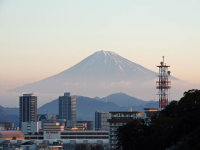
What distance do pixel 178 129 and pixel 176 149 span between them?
89.6ft

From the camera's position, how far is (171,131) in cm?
8981

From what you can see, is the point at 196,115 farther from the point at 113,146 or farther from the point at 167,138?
the point at 113,146

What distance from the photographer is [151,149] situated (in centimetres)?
10306

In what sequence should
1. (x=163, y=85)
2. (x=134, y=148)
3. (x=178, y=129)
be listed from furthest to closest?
1. (x=163, y=85)
2. (x=134, y=148)
3. (x=178, y=129)

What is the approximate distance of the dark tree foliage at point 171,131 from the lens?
66.4 m

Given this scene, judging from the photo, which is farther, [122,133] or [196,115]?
[122,133]

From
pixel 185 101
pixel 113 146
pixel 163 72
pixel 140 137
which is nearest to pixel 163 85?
pixel 163 72

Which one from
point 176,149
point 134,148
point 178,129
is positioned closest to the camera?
point 176,149

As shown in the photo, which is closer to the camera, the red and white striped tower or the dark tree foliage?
the dark tree foliage

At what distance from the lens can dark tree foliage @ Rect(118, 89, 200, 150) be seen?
66.4 meters

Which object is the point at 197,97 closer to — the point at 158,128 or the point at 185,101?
the point at 185,101

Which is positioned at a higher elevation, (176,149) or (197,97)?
(197,97)

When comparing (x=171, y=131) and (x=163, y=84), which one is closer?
(x=171, y=131)

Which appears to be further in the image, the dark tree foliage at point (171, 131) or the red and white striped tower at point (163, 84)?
the red and white striped tower at point (163, 84)
